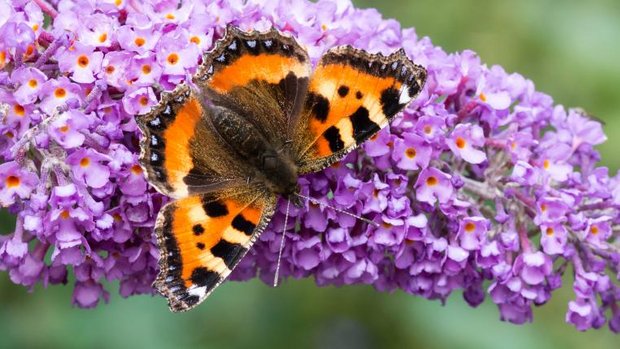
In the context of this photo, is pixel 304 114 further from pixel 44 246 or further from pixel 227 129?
pixel 44 246

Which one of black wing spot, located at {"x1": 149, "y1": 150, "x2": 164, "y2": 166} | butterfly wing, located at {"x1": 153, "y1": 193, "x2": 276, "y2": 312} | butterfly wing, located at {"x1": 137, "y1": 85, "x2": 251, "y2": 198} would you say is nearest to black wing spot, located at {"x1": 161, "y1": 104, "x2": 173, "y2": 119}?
butterfly wing, located at {"x1": 137, "y1": 85, "x2": 251, "y2": 198}

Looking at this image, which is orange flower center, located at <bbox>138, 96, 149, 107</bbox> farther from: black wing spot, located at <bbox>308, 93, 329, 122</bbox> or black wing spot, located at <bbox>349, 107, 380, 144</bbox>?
black wing spot, located at <bbox>349, 107, 380, 144</bbox>

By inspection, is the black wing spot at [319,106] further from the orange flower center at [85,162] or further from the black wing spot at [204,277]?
the orange flower center at [85,162]

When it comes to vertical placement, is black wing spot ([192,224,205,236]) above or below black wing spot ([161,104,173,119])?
below

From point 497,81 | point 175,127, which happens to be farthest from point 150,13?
point 497,81

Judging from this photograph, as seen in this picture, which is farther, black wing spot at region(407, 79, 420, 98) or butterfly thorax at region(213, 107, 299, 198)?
butterfly thorax at region(213, 107, 299, 198)


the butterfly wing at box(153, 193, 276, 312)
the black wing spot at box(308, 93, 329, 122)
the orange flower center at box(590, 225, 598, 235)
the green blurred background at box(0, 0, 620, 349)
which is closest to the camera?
the butterfly wing at box(153, 193, 276, 312)

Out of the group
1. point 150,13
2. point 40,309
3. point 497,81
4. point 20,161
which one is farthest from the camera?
point 40,309

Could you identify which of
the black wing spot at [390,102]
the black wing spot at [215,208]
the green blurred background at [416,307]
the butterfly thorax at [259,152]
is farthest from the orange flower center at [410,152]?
the green blurred background at [416,307]
